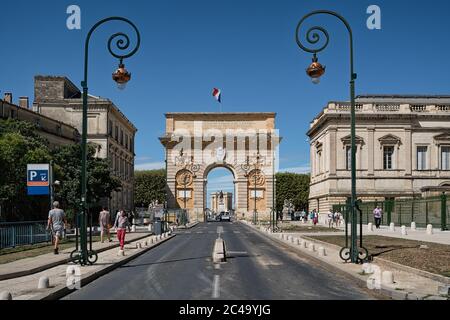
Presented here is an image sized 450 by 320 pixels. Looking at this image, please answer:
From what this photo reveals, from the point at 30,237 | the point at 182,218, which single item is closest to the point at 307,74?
the point at 30,237

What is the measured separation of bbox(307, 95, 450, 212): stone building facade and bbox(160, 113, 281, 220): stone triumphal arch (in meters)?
17.8

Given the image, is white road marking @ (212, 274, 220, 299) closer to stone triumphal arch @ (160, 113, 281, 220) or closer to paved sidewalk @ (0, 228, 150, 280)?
paved sidewalk @ (0, 228, 150, 280)

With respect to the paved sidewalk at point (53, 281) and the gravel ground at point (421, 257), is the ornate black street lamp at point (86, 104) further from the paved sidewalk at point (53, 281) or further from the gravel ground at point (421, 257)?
the gravel ground at point (421, 257)

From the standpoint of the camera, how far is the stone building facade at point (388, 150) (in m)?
64.6

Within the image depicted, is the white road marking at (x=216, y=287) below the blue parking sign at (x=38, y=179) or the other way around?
below

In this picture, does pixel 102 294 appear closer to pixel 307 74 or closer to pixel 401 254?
pixel 307 74

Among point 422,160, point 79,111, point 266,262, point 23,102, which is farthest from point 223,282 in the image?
point 23,102

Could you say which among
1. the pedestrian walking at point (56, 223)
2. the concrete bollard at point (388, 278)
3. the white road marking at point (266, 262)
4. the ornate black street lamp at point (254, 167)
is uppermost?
the ornate black street lamp at point (254, 167)

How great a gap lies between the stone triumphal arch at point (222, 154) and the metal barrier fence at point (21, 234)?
184ft

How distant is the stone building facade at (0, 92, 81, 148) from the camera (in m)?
46.7

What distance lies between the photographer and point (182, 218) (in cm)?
6144

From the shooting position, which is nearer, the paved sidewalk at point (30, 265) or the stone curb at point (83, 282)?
the stone curb at point (83, 282)

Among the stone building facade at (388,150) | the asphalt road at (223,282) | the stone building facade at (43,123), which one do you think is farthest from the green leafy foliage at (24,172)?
the stone building facade at (388,150)

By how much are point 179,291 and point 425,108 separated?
60.7 metres
